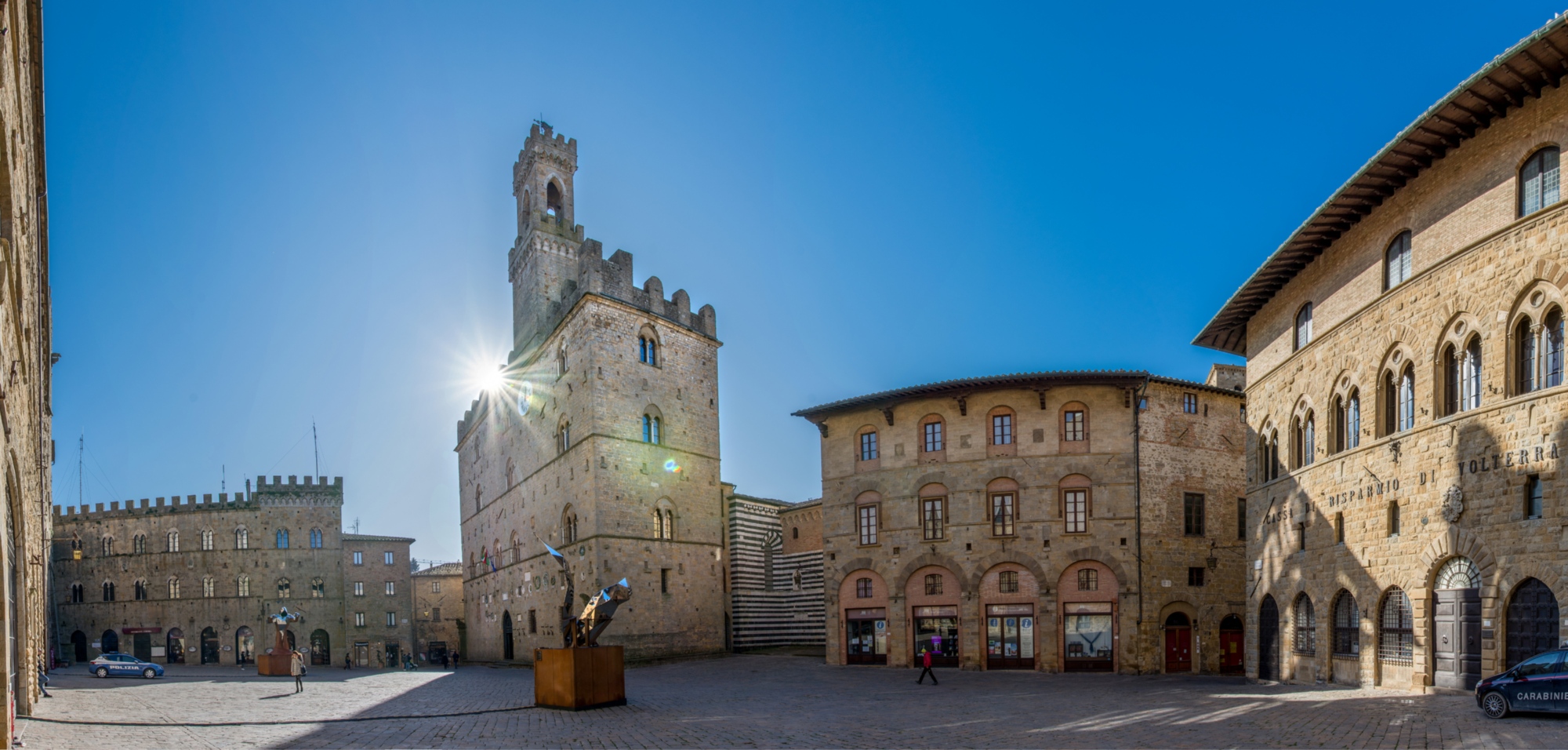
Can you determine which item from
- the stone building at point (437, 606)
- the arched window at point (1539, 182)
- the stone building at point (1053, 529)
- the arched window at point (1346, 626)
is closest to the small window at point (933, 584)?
the stone building at point (1053, 529)

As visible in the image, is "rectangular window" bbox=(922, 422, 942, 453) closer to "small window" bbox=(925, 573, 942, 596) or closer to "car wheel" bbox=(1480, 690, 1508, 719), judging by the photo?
"small window" bbox=(925, 573, 942, 596)

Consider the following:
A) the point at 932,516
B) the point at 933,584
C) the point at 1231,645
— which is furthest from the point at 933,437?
the point at 1231,645

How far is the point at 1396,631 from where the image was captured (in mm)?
18672

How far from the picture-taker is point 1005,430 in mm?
31906

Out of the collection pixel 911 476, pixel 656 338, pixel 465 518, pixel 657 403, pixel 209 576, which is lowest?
pixel 209 576

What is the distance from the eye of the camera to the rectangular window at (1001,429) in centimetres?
3184

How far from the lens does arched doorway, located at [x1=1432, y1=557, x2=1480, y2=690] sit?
16.5 metres

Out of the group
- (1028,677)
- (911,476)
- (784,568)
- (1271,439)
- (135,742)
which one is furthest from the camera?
(784,568)

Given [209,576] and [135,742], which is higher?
[135,742]

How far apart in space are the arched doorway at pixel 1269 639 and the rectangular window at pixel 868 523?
12.7m

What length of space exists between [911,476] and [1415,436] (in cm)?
1677

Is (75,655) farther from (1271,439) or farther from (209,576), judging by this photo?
(1271,439)

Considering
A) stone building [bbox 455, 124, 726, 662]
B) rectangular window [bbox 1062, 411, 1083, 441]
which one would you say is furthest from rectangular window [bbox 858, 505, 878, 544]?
stone building [bbox 455, 124, 726, 662]

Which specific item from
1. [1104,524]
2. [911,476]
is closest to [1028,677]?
[1104,524]
